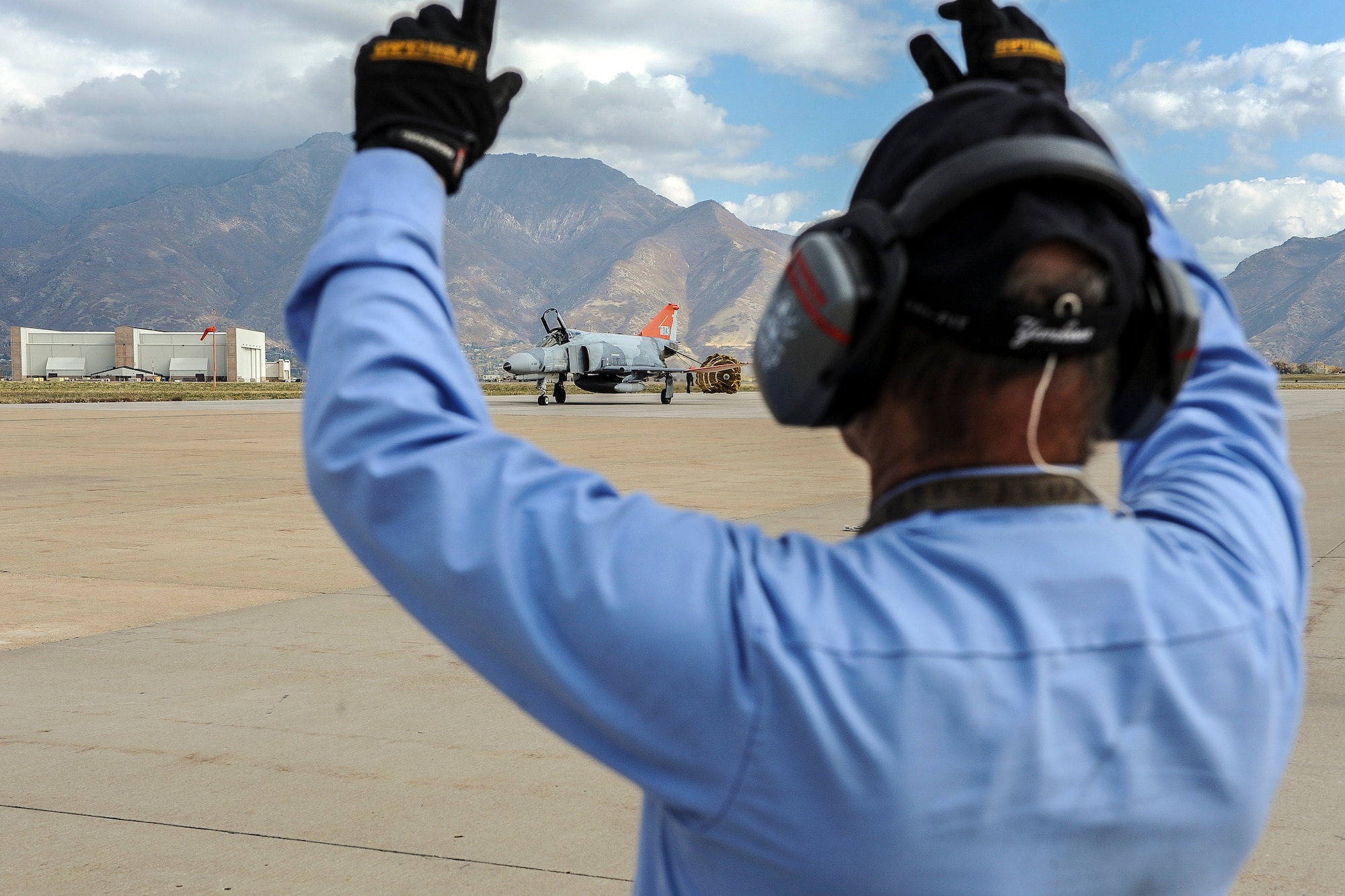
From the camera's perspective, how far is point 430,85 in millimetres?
1225

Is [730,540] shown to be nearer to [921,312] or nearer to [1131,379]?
[921,312]

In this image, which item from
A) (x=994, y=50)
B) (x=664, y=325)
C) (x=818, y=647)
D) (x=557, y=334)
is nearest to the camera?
(x=818, y=647)

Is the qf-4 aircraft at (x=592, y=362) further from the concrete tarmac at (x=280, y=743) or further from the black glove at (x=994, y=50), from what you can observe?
the black glove at (x=994, y=50)

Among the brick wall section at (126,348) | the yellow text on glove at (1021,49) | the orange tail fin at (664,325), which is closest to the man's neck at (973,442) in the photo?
the yellow text on glove at (1021,49)

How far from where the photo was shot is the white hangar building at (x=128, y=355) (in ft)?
454

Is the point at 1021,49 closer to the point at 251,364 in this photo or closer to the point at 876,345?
the point at 876,345

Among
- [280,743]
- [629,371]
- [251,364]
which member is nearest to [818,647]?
[280,743]

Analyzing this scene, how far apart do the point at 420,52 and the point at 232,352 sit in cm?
14384

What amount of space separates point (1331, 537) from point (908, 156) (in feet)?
34.0

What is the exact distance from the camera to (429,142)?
122cm

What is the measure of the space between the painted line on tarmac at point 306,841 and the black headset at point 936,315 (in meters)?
2.33

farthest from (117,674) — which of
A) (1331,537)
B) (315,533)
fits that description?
(1331,537)

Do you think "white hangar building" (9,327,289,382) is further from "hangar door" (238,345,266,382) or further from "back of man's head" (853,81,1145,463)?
"back of man's head" (853,81,1145,463)

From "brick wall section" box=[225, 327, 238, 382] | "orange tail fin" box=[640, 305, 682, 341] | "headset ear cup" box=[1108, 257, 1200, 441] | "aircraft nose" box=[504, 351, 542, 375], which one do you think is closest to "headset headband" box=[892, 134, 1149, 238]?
"headset ear cup" box=[1108, 257, 1200, 441]
